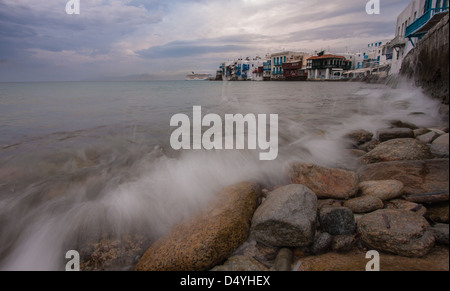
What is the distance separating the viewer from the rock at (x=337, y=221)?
7.68 ft

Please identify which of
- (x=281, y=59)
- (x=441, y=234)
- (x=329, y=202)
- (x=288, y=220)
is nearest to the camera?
(x=441, y=234)

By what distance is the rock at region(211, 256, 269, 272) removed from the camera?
7.20 ft

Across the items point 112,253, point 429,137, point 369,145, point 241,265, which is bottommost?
point 112,253

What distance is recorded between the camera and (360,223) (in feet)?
7.64

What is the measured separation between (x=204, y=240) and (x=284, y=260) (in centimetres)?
79

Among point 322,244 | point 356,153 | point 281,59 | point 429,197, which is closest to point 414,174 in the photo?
point 429,197

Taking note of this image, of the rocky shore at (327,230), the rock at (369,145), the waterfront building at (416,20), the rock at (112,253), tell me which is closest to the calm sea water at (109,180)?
the rock at (112,253)

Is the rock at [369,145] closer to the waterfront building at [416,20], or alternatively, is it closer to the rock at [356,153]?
the rock at [356,153]

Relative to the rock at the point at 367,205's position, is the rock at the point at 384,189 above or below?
above

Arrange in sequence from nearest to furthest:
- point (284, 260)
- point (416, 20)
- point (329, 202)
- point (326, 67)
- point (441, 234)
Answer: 1. point (441, 234)
2. point (284, 260)
3. point (329, 202)
4. point (416, 20)
5. point (326, 67)

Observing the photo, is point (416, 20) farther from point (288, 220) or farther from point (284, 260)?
point (284, 260)

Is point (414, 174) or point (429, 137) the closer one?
point (414, 174)

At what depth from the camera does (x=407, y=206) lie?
254 cm

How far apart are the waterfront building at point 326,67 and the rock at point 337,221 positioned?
75.5 m
